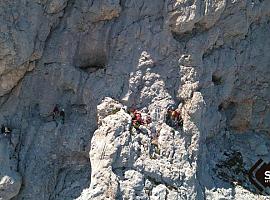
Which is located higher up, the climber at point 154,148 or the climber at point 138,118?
the climber at point 138,118

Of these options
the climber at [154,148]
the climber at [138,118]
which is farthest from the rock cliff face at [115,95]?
the climber at [138,118]

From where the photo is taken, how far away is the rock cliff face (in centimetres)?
1886

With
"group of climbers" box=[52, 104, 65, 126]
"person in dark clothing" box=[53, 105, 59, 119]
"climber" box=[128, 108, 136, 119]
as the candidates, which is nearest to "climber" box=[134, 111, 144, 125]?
"climber" box=[128, 108, 136, 119]

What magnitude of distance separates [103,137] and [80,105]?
7.92 feet

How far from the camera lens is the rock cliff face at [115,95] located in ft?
61.9

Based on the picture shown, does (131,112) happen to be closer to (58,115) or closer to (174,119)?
(174,119)

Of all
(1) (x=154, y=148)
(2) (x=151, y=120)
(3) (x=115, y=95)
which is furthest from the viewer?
(3) (x=115, y=95)

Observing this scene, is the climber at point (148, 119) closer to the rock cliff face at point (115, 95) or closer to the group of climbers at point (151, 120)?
the group of climbers at point (151, 120)

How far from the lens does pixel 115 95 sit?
20.4m

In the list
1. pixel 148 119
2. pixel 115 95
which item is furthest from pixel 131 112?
pixel 115 95

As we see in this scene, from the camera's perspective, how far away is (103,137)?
19109 millimetres

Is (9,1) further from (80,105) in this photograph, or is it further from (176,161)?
(176,161)

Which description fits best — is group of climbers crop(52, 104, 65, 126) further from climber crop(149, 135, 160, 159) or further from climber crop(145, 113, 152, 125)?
climber crop(149, 135, 160, 159)

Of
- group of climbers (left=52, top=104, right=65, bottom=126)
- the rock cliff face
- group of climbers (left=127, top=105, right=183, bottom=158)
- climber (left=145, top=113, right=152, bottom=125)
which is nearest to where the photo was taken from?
the rock cliff face
